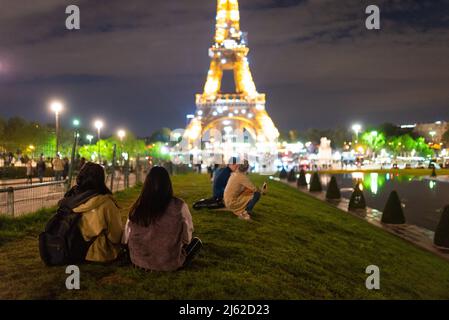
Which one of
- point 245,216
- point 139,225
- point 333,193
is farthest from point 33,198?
point 333,193

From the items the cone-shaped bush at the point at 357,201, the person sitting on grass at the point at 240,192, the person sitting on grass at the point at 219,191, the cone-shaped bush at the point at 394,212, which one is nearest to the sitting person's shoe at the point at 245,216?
the person sitting on grass at the point at 240,192

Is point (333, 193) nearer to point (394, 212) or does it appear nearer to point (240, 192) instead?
point (394, 212)

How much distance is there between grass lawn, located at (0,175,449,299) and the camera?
227 inches

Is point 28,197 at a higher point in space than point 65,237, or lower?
higher

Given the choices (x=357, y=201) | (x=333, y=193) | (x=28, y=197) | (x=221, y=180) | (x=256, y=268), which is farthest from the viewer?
(x=333, y=193)

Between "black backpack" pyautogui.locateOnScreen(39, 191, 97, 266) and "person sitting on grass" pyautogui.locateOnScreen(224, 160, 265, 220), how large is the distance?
4937 mm

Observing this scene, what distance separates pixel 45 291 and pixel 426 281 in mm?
7093

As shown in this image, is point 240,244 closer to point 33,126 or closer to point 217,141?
point 217,141

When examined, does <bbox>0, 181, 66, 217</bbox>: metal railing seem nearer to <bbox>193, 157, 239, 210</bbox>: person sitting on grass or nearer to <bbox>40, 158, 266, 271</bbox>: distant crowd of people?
<bbox>193, 157, 239, 210</bbox>: person sitting on grass

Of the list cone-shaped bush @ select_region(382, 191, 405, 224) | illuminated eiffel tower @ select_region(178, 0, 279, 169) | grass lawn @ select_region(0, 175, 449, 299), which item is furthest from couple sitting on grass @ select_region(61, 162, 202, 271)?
illuminated eiffel tower @ select_region(178, 0, 279, 169)

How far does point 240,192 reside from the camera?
11047 mm

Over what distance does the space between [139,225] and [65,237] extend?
39.3 inches
